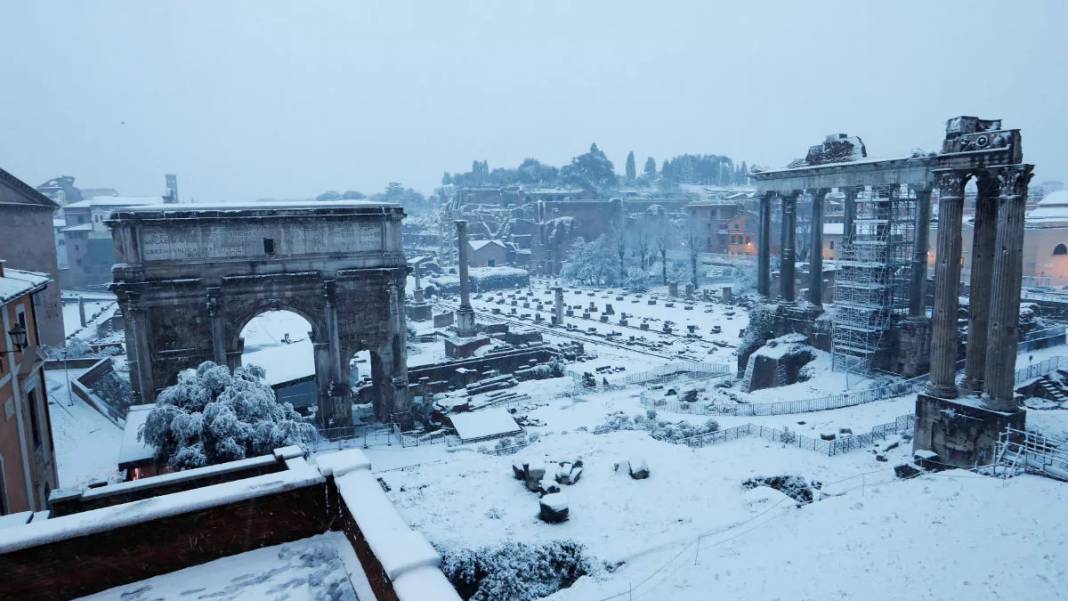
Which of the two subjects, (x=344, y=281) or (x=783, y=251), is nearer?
(x=344, y=281)

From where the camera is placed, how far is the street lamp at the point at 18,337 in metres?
11.8

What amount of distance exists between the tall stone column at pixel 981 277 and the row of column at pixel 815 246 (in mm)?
8444

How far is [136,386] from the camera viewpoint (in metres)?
20.5

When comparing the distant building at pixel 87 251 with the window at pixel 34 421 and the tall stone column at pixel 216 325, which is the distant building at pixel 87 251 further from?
the window at pixel 34 421

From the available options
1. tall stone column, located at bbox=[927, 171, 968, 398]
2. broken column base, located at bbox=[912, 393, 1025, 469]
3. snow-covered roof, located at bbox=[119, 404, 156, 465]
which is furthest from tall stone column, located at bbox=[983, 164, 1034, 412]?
snow-covered roof, located at bbox=[119, 404, 156, 465]

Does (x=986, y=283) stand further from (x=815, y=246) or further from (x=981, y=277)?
(x=815, y=246)

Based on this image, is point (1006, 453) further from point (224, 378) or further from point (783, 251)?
point (224, 378)

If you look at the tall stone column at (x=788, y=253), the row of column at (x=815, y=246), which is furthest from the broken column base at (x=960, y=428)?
the tall stone column at (x=788, y=253)

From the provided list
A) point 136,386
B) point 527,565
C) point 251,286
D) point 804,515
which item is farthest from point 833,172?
point 136,386

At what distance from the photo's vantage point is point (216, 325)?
2048 centimetres

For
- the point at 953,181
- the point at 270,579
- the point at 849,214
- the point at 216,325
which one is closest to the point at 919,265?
the point at 849,214

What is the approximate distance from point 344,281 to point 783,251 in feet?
60.9

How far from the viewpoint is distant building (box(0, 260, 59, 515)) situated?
12266mm

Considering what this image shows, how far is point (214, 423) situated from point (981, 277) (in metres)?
18.7
